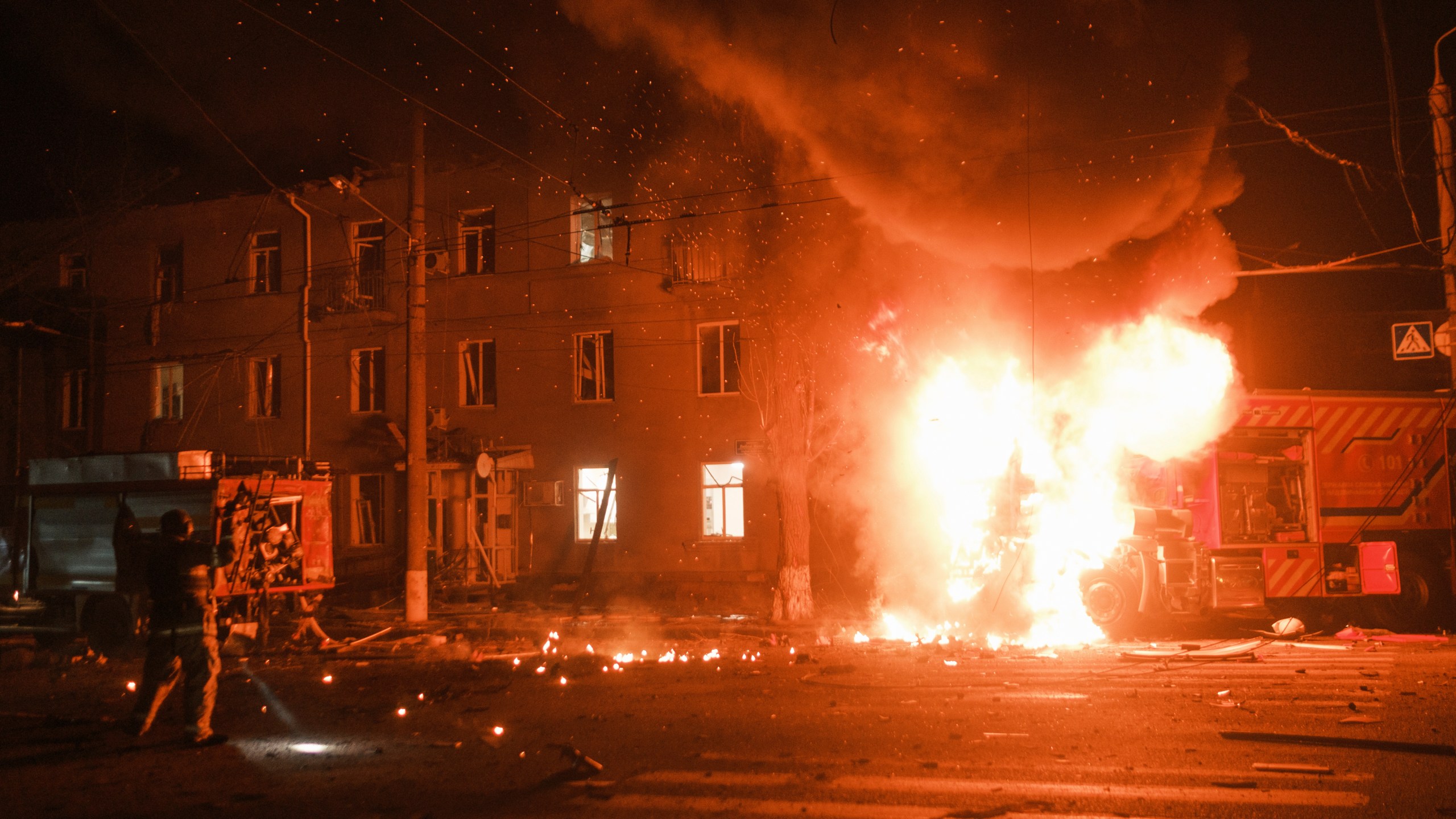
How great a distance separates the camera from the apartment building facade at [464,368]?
19016 mm

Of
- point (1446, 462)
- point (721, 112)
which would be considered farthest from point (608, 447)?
point (1446, 462)

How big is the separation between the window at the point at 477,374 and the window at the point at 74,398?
486 inches

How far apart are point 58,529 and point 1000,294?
14747 mm

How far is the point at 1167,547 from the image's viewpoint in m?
12.1

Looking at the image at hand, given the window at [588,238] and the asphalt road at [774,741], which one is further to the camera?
the window at [588,238]

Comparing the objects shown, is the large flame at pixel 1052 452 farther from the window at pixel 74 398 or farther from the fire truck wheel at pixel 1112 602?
the window at pixel 74 398

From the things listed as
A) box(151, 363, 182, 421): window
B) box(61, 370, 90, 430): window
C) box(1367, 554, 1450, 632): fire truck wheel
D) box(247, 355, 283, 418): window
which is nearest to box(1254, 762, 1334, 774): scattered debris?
box(1367, 554, 1450, 632): fire truck wheel

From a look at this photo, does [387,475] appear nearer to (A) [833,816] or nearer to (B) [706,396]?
(B) [706,396]

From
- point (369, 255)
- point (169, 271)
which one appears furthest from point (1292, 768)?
point (169, 271)

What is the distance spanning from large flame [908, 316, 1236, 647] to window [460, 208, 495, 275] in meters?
11.6

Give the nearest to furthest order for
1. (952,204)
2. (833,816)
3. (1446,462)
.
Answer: (833,816) → (952,204) → (1446,462)

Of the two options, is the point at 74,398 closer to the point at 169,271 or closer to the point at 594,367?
the point at 169,271

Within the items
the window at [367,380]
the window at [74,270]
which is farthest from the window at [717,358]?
the window at [74,270]

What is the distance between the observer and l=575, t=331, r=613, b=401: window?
19.9m
